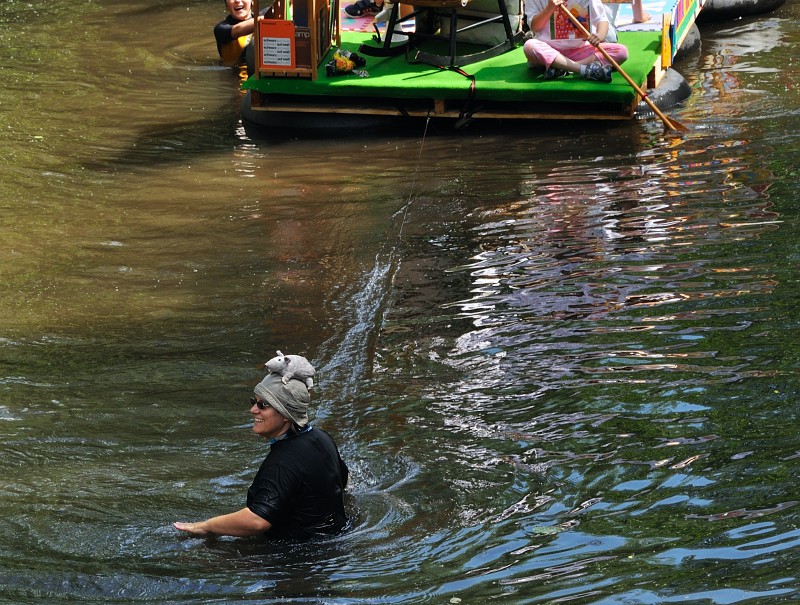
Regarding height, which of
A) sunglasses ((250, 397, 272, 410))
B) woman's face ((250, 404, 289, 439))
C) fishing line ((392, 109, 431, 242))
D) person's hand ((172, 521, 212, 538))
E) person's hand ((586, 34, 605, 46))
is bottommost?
person's hand ((172, 521, 212, 538))

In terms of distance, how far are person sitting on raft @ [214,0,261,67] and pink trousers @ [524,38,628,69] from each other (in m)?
4.64

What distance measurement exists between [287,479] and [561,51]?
8.31 m

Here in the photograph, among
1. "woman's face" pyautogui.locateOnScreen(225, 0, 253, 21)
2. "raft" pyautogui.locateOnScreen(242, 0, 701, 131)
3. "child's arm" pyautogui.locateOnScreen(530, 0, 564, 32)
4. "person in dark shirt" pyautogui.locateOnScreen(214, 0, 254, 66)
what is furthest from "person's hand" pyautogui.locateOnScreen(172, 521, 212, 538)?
"woman's face" pyautogui.locateOnScreen(225, 0, 253, 21)

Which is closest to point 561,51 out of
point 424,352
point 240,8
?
point 240,8

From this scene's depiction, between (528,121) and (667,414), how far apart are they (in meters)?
6.93

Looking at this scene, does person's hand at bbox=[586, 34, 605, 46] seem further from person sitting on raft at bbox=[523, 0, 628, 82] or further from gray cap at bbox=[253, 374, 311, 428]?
gray cap at bbox=[253, 374, 311, 428]

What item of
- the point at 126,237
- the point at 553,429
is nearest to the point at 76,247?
the point at 126,237

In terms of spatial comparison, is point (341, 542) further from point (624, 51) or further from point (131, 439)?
point (624, 51)

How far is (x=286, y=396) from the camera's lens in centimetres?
505

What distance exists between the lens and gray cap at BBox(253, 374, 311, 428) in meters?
5.05

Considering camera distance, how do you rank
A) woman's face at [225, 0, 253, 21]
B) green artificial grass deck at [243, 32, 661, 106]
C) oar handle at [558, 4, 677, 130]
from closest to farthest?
oar handle at [558, 4, 677, 130] < green artificial grass deck at [243, 32, 661, 106] < woman's face at [225, 0, 253, 21]

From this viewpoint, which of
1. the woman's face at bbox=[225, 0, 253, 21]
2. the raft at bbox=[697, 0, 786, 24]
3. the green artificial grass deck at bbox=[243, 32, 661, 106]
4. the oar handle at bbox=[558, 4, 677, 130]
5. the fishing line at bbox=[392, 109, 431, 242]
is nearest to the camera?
the fishing line at bbox=[392, 109, 431, 242]

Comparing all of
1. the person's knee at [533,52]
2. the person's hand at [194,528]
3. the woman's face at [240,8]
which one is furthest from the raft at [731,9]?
the person's hand at [194,528]

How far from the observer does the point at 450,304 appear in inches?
319
